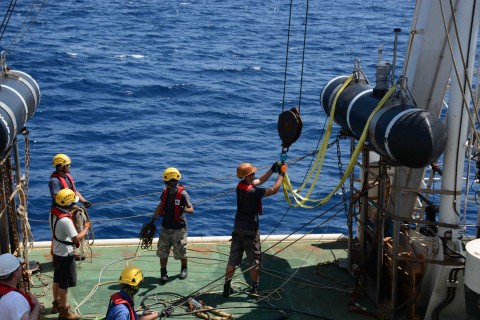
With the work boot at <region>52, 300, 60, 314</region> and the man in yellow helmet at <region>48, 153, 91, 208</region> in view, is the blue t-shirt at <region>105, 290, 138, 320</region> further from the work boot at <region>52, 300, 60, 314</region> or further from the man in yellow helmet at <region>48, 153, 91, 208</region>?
the man in yellow helmet at <region>48, 153, 91, 208</region>

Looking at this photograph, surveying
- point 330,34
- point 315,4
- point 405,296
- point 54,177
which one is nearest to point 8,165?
point 54,177

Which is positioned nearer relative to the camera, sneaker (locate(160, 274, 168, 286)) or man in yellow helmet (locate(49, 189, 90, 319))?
man in yellow helmet (locate(49, 189, 90, 319))

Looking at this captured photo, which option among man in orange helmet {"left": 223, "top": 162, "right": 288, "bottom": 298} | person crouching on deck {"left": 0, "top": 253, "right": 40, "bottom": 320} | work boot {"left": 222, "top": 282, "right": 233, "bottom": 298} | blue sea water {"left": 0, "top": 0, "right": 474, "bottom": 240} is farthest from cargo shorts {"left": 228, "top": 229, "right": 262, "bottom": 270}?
person crouching on deck {"left": 0, "top": 253, "right": 40, "bottom": 320}

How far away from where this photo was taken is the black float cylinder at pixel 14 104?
1019 cm

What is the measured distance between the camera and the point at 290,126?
1224cm

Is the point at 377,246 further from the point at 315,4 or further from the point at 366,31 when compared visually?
the point at 315,4

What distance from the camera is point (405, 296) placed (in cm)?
1156

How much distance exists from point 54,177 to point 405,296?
5592mm

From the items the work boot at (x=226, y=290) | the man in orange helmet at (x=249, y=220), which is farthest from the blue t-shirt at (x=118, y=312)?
the work boot at (x=226, y=290)

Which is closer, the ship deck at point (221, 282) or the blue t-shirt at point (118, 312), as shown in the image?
the blue t-shirt at point (118, 312)

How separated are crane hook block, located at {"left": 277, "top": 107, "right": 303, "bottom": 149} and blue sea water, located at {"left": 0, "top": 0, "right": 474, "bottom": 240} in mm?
503

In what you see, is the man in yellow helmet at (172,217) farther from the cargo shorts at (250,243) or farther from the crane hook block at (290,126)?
the crane hook block at (290,126)

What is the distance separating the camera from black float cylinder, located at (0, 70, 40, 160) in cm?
1019

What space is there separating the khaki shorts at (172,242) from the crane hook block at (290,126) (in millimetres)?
2080
